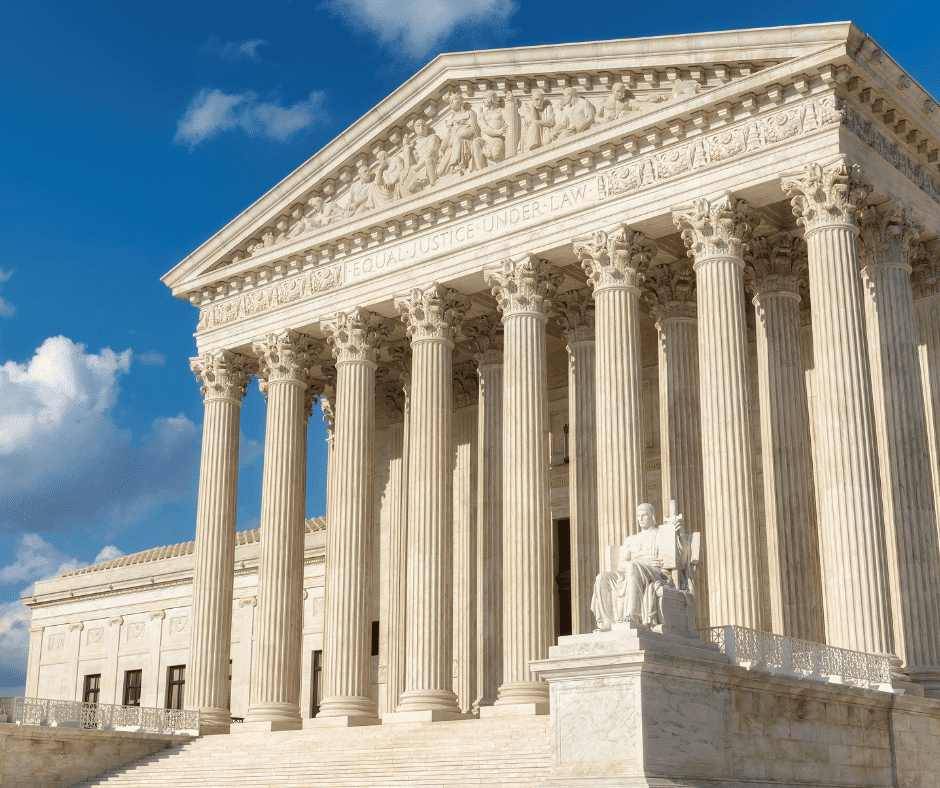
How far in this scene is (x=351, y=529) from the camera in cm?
3844

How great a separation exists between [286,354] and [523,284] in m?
9.78

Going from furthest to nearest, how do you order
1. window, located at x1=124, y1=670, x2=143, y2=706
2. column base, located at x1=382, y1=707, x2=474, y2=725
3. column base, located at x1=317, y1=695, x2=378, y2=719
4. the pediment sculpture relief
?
1. window, located at x1=124, y1=670, x2=143, y2=706
2. column base, located at x1=317, y1=695, x2=378, y2=719
3. the pediment sculpture relief
4. column base, located at x1=382, y1=707, x2=474, y2=725

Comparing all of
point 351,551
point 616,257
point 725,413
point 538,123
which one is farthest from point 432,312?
point 725,413

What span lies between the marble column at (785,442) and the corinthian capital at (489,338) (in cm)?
905

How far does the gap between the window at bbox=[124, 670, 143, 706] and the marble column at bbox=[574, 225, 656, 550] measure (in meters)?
31.1

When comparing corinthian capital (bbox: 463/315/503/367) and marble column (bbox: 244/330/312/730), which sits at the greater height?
corinthian capital (bbox: 463/315/503/367)

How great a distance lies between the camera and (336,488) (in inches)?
1556

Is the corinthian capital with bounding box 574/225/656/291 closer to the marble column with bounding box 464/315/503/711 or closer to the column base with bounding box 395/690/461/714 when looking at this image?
the marble column with bounding box 464/315/503/711

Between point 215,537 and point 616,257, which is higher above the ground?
point 616,257

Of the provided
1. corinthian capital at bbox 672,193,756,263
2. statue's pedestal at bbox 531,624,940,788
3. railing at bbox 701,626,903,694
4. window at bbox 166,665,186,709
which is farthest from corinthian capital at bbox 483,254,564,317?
window at bbox 166,665,186,709

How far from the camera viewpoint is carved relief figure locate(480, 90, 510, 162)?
37.4 m

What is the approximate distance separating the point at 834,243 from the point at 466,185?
11.8 m

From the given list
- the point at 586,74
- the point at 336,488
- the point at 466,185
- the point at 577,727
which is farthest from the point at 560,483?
the point at 577,727

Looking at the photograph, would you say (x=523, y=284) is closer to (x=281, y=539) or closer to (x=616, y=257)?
(x=616, y=257)
